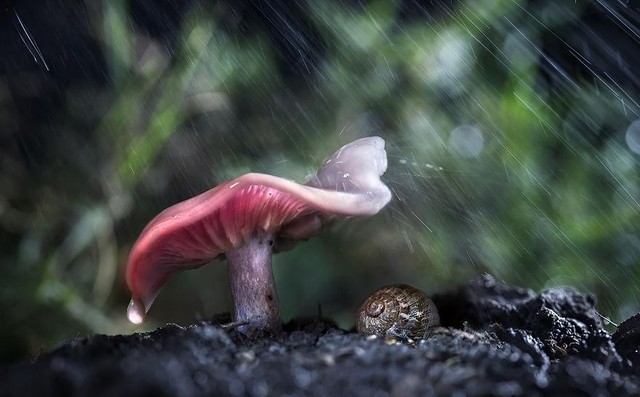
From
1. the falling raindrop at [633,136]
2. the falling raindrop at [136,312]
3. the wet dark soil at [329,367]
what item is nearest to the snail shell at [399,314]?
the wet dark soil at [329,367]

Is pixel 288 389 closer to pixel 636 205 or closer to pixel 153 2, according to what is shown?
pixel 636 205

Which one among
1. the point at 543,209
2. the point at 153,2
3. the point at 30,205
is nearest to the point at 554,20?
the point at 543,209

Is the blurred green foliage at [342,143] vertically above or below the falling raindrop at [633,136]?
below

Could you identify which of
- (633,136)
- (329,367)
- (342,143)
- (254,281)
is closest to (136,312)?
(254,281)

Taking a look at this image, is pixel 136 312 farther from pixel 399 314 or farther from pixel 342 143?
pixel 342 143

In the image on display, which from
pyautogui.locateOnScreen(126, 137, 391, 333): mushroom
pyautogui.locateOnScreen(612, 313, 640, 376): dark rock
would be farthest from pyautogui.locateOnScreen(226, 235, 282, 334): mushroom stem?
pyautogui.locateOnScreen(612, 313, 640, 376): dark rock

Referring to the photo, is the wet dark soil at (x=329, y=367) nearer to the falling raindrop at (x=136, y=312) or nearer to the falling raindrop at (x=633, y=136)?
the falling raindrop at (x=136, y=312)

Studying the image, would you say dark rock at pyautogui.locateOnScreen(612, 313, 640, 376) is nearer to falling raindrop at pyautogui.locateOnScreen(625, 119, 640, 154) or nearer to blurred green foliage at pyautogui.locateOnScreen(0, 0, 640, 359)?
blurred green foliage at pyautogui.locateOnScreen(0, 0, 640, 359)
